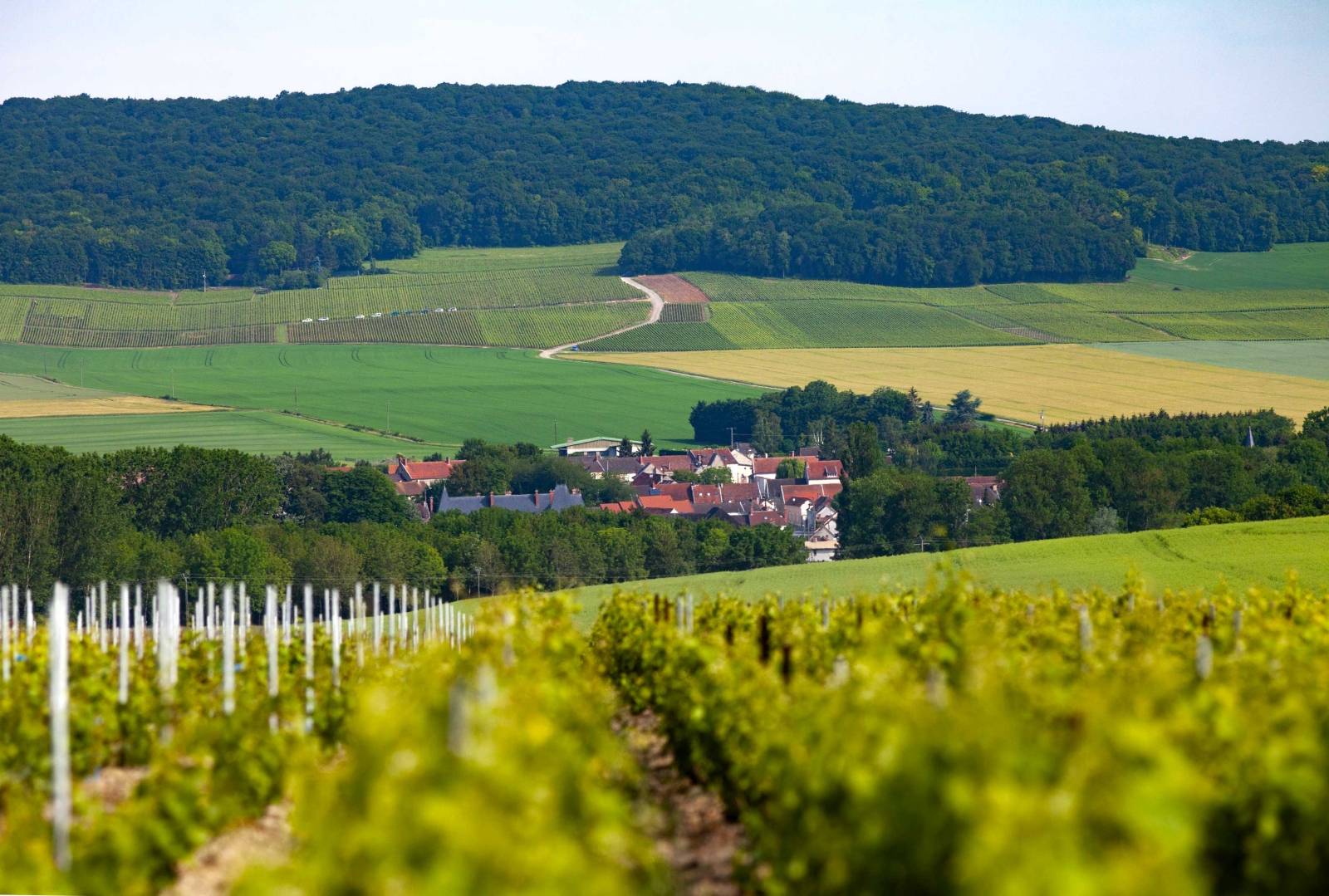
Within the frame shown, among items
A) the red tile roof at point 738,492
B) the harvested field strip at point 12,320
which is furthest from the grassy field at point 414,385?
the red tile roof at point 738,492

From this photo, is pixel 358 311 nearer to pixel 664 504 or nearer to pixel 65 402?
pixel 65 402

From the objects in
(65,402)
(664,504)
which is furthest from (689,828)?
(65,402)

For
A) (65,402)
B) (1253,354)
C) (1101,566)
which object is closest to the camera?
(1101,566)

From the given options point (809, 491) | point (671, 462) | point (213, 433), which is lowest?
point (809, 491)

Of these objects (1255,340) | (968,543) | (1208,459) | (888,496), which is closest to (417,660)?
(968,543)

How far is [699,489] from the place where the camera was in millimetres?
101625

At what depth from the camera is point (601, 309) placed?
149m

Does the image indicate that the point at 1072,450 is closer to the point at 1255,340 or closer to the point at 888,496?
the point at 888,496

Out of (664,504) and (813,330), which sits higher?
(813,330)

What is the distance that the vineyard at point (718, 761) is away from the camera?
6582mm

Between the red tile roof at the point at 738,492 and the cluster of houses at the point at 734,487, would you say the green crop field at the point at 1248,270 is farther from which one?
the red tile roof at the point at 738,492

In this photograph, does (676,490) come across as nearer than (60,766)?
No

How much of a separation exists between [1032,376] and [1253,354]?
55.9 ft

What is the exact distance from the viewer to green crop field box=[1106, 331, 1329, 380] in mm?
120688
